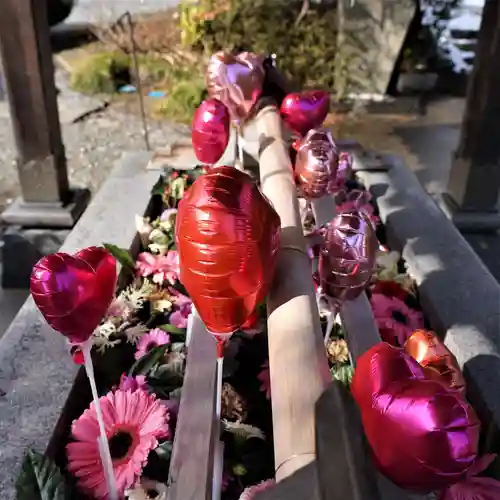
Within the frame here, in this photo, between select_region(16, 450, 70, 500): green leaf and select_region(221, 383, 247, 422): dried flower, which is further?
select_region(221, 383, 247, 422): dried flower

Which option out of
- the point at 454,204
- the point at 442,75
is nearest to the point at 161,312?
the point at 454,204

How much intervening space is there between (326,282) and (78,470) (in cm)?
50

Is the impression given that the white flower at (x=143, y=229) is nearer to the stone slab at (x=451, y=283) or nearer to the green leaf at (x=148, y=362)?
the green leaf at (x=148, y=362)

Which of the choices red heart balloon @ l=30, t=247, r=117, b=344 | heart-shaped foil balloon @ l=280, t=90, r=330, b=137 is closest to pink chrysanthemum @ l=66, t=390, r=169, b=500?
red heart balloon @ l=30, t=247, r=117, b=344

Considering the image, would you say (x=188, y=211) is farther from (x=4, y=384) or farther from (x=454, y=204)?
(x=454, y=204)

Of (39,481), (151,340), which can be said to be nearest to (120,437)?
(39,481)

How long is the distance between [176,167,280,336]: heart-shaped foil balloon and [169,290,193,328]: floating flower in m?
0.55

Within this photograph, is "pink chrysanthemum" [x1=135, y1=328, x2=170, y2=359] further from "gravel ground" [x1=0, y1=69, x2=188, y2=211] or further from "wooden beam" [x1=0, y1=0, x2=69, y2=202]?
"gravel ground" [x1=0, y1=69, x2=188, y2=211]

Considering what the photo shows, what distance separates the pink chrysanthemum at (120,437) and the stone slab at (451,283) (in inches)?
22.4

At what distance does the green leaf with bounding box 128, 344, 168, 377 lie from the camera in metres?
1.21

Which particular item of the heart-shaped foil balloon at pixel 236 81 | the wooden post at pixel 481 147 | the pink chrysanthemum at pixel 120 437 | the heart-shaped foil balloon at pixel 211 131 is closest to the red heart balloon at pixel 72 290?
the pink chrysanthemum at pixel 120 437

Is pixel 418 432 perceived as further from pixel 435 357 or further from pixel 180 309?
pixel 180 309

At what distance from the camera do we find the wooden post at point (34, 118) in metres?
2.10

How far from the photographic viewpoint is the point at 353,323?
1.13m
